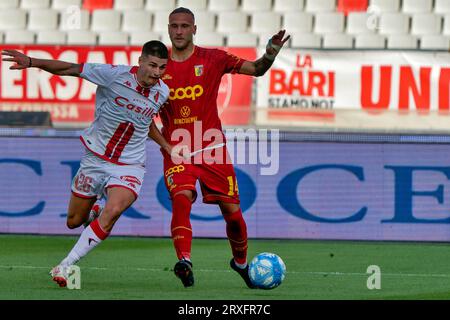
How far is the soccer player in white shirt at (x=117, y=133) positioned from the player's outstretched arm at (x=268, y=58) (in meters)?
A: 0.66

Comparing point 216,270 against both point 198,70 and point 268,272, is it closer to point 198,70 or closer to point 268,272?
point 268,272

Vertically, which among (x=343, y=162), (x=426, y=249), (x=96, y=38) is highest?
(x=96, y=38)

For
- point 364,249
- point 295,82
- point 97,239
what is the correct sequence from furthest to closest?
point 295,82 → point 364,249 → point 97,239

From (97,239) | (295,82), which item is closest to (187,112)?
(97,239)

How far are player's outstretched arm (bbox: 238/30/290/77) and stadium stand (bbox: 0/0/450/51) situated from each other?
10.4 metres

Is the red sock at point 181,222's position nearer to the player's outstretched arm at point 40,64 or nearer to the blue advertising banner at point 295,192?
the player's outstretched arm at point 40,64

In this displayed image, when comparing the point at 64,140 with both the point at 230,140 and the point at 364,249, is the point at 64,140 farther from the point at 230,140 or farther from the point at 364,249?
the point at 364,249

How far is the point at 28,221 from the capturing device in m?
14.2

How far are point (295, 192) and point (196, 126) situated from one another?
16.8 feet

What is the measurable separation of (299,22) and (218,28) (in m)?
1.38

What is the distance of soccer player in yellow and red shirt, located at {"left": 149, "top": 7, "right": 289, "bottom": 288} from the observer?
29.7ft

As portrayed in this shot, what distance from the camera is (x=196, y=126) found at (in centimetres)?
908

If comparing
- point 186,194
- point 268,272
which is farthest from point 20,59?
point 268,272

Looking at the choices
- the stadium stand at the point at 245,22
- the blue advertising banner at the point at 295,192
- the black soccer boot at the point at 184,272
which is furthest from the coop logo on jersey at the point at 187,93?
the stadium stand at the point at 245,22
